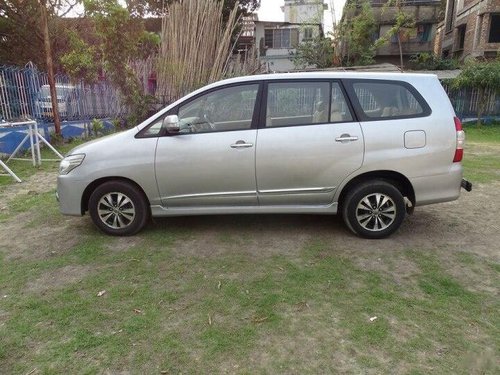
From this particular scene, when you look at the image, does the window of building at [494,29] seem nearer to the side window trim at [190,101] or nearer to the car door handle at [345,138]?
the car door handle at [345,138]

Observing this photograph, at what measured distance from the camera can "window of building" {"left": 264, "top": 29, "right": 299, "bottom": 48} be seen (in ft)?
98.2

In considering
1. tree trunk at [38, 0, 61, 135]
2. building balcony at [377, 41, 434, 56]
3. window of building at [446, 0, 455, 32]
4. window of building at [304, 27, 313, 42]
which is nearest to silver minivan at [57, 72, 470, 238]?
tree trunk at [38, 0, 61, 135]

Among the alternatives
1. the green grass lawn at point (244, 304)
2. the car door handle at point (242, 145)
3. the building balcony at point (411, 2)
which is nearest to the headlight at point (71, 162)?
the green grass lawn at point (244, 304)

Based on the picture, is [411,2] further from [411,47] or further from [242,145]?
[242,145]

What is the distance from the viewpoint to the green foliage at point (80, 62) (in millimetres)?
11484

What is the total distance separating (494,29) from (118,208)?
2581 centimetres

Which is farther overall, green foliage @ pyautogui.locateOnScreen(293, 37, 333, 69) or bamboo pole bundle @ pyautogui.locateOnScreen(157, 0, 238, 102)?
green foliage @ pyautogui.locateOnScreen(293, 37, 333, 69)

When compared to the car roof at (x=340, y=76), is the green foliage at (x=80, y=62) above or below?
above

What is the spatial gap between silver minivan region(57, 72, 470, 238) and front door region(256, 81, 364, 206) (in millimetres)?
10

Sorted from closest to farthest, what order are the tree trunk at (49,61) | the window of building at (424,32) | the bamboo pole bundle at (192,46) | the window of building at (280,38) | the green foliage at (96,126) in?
the bamboo pole bundle at (192,46) < the tree trunk at (49,61) < the green foliage at (96,126) < the window of building at (424,32) < the window of building at (280,38)

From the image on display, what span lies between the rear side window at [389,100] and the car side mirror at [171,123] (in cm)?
180

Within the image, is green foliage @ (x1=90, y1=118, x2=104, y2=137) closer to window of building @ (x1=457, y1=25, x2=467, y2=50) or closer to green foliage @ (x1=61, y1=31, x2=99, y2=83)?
green foliage @ (x1=61, y1=31, x2=99, y2=83)

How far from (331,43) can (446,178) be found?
22.5 meters

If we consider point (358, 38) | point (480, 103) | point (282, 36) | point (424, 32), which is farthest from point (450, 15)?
point (480, 103)
